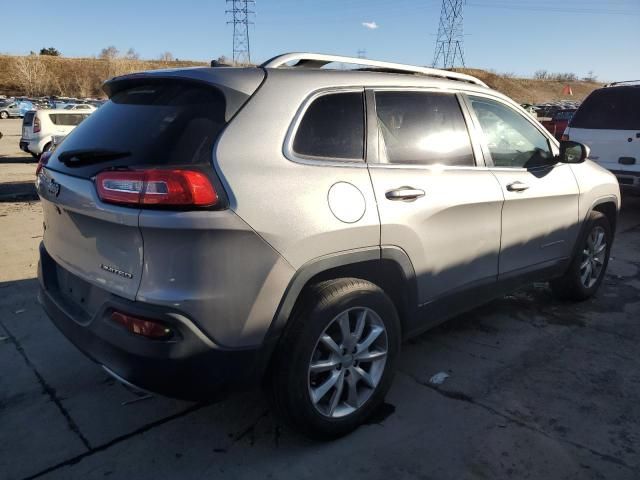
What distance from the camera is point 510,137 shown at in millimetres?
3764

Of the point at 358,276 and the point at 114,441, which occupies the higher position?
the point at 358,276

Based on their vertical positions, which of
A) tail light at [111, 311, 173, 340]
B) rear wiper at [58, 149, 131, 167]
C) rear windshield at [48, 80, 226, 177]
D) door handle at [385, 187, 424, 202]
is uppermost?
rear windshield at [48, 80, 226, 177]

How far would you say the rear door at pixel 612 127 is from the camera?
316 inches

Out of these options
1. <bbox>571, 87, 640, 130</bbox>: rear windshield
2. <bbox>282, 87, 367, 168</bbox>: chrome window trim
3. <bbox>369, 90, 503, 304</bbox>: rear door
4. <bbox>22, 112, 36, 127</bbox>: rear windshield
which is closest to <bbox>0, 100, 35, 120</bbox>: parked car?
<bbox>22, 112, 36, 127</bbox>: rear windshield

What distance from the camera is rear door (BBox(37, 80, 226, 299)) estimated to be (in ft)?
7.29

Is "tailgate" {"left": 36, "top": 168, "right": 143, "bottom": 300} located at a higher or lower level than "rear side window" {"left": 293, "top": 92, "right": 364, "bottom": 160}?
lower

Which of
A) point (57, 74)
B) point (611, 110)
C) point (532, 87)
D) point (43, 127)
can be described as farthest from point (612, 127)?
point (532, 87)

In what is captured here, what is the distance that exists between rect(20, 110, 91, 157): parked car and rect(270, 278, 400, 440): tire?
14.8 metres

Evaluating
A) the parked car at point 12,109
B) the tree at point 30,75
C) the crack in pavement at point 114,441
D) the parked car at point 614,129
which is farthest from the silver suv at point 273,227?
the tree at point 30,75

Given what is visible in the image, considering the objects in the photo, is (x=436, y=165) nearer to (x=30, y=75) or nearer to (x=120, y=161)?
(x=120, y=161)

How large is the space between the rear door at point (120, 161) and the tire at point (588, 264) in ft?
11.3

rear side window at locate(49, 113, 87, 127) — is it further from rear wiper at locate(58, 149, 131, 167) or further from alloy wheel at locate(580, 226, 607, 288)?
alloy wheel at locate(580, 226, 607, 288)

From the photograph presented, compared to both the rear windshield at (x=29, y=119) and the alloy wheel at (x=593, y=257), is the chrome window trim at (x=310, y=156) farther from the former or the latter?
the rear windshield at (x=29, y=119)

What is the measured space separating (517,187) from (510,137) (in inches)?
15.9
